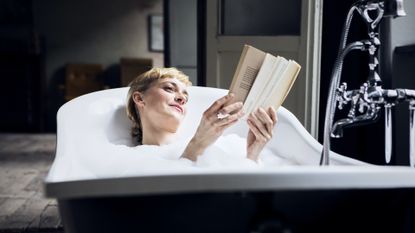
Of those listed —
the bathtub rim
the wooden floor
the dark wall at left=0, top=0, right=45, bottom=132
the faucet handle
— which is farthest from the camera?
the dark wall at left=0, top=0, right=45, bottom=132

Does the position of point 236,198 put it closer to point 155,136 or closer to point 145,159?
point 145,159

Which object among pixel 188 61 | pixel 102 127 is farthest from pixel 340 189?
pixel 188 61

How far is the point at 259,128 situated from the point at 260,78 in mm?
218

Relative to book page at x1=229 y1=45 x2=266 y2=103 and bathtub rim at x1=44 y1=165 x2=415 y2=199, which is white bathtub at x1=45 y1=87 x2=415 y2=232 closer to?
bathtub rim at x1=44 y1=165 x2=415 y2=199

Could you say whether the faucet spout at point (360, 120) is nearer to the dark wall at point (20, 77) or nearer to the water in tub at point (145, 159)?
the water in tub at point (145, 159)

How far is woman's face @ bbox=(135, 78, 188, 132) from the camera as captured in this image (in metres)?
1.70

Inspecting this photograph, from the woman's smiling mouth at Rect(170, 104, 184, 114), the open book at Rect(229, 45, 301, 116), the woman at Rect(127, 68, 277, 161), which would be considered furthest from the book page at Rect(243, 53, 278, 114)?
the woman's smiling mouth at Rect(170, 104, 184, 114)

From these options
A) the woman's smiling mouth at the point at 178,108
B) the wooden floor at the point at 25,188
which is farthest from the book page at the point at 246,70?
the wooden floor at the point at 25,188

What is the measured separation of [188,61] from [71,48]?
2846 millimetres

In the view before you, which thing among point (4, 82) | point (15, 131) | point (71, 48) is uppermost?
point (71, 48)

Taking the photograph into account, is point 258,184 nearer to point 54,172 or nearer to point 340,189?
point 340,189

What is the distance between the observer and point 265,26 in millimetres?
2564

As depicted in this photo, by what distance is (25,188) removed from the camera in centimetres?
300

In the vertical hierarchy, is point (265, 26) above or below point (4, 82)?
above
